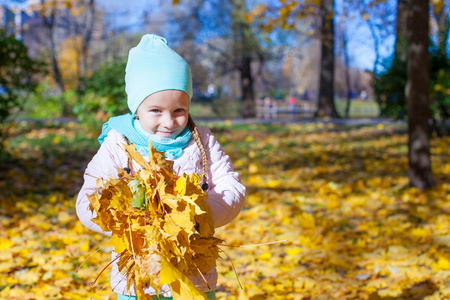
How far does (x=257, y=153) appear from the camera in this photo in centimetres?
859

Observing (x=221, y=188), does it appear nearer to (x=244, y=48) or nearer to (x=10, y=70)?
(x=10, y=70)

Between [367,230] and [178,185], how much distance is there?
3.20 meters

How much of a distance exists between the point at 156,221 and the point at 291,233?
9.52ft

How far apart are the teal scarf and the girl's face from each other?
0.11ft

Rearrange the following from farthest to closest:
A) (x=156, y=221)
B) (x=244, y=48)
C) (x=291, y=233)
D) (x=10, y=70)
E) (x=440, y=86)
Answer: (x=244, y=48), (x=440, y=86), (x=10, y=70), (x=291, y=233), (x=156, y=221)

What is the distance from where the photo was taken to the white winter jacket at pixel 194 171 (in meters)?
1.66

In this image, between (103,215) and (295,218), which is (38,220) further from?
(103,215)

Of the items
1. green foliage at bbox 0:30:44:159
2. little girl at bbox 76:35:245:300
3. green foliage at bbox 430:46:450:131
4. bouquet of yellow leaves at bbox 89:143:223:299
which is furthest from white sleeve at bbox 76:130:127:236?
green foliage at bbox 430:46:450:131

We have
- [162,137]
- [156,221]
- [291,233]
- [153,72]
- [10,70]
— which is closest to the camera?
[156,221]

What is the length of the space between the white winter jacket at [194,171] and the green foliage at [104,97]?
7171 mm

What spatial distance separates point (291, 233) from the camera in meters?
4.09

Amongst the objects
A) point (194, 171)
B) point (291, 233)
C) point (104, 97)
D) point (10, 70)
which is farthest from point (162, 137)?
point (104, 97)

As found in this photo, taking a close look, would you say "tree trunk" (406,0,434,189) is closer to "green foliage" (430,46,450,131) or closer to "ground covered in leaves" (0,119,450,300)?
"ground covered in leaves" (0,119,450,300)

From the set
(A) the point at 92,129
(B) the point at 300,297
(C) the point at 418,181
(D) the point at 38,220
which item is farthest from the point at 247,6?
(B) the point at 300,297
